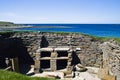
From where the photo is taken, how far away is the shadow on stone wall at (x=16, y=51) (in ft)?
74.3

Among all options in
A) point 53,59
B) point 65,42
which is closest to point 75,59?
point 65,42

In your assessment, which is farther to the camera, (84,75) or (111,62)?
(84,75)

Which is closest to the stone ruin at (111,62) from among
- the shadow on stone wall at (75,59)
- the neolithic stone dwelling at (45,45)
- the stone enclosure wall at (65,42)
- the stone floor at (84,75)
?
the stone floor at (84,75)

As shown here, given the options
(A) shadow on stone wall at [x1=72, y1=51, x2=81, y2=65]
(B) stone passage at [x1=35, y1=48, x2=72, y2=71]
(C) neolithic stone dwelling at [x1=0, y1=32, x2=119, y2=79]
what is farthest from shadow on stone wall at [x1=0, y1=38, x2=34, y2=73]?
(A) shadow on stone wall at [x1=72, y1=51, x2=81, y2=65]

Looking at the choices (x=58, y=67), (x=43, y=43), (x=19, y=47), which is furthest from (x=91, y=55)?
(x=19, y=47)

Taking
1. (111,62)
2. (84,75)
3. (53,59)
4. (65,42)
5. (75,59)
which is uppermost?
(65,42)

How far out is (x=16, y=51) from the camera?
960 inches

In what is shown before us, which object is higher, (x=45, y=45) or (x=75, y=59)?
(x=45, y=45)

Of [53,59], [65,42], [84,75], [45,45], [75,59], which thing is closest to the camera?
[84,75]

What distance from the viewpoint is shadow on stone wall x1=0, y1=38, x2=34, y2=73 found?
2266cm

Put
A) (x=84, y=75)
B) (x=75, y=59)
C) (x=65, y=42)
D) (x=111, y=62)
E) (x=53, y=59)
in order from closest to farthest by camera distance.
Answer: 1. (x=111, y=62)
2. (x=84, y=75)
3. (x=53, y=59)
4. (x=75, y=59)
5. (x=65, y=42)

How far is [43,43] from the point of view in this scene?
24375 millimetres

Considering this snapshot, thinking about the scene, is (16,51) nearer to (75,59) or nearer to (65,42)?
(65,42)

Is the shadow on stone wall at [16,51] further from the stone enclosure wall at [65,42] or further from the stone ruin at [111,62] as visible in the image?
the stone ruin at [111,62]
